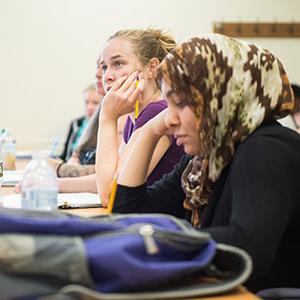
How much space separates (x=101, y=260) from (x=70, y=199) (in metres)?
1.06

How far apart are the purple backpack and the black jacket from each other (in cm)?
12

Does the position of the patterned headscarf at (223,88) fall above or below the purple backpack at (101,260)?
above

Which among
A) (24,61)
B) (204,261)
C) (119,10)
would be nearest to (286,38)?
(119,10)

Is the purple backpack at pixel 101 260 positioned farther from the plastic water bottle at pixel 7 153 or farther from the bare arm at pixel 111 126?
the plastic water bottle at pixel 7 153

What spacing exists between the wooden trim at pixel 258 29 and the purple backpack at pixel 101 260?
438 centimetres

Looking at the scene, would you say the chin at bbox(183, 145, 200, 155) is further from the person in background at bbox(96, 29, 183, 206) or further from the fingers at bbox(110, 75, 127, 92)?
the fingers at bbox(110, 75, 127, 92)

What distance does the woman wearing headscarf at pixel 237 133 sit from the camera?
3.67ft

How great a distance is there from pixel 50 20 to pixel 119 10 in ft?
1.90

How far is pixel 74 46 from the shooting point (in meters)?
4.96

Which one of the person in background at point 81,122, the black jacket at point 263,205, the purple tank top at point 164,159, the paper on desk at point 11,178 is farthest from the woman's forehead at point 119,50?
the person in background at point 81,122

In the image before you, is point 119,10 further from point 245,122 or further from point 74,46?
point 245,122

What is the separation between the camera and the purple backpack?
84cm

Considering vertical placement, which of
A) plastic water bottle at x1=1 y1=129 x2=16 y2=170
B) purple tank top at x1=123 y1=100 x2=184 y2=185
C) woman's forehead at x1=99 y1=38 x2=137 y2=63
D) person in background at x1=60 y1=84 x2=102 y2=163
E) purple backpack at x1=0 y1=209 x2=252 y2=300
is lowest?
person in background at x1=60 y1=84 x2=102 y2=163

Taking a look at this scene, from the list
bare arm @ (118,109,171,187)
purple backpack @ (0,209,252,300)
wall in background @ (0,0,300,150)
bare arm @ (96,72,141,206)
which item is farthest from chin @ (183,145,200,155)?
wall in background @ (0,0,300,150)
